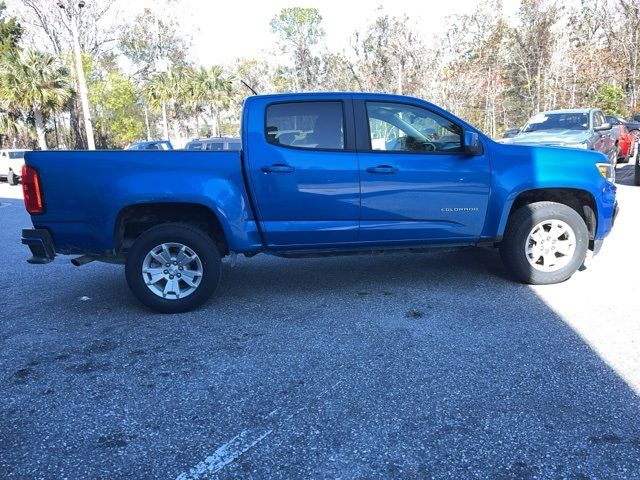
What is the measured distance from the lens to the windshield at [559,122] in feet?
40.5

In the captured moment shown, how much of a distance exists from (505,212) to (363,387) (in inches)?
101

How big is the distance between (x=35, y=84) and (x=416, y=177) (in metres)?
31.8

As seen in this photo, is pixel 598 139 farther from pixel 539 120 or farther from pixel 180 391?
pixel 180 391

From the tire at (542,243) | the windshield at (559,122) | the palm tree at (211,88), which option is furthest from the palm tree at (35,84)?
the tire at (542,243)

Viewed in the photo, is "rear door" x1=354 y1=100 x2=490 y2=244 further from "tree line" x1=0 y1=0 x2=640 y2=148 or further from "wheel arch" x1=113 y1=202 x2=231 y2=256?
"tree line" x1=0 y1=0 x2=640 y2=148

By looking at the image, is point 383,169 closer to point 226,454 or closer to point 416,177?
point 416,177

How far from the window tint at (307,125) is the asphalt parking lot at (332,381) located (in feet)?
4.83

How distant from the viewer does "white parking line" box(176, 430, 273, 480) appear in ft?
8.15

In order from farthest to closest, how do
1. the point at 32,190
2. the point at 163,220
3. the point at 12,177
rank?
the point at 12,177
the point at 163,220
the point at 32,190

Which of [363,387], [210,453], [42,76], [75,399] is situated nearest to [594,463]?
[363,387]

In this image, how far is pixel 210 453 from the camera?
2631mm

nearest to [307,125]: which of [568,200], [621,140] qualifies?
[568,200]

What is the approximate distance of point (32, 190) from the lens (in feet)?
14.4

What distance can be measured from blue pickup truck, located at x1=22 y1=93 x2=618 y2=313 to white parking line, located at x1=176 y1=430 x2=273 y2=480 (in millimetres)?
2088
